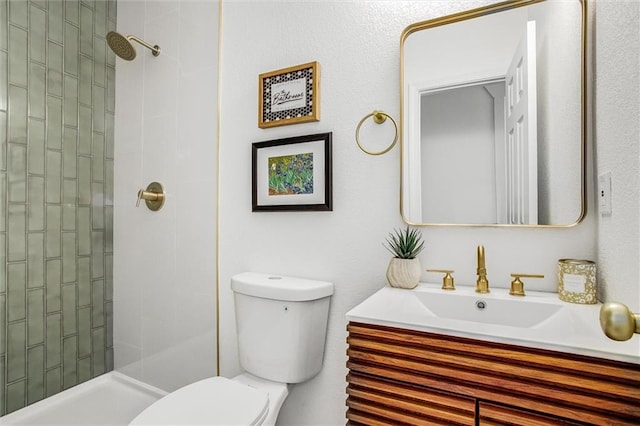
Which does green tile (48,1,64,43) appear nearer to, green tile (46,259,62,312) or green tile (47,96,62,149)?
green tile (47,96,62,149)

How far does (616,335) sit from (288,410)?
1.18 metres

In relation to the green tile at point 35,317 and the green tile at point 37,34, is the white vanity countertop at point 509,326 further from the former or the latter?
the green tile at point 37,34

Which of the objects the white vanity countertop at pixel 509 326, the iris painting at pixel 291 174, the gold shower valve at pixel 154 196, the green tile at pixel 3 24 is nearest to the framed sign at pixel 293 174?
the iris painting at pixel 291 174

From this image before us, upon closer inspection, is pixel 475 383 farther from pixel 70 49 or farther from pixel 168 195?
pixel 70 49

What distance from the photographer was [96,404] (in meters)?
1.79

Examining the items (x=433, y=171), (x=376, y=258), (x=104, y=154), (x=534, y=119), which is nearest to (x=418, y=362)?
(x=376, y=258)

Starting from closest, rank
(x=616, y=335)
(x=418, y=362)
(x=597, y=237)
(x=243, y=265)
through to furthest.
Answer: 1. (x=616, y=335)
2. (x=418, y=362)
3. (x=597, y=237)
4. (x=243, y=265)

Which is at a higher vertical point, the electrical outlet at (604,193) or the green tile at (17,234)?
the electrical outlet at (604,193)

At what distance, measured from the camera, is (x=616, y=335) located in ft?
2.09

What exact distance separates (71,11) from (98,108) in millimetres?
474

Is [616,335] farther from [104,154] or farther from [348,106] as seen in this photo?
[104,154]

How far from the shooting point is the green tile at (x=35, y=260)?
1.61 metres

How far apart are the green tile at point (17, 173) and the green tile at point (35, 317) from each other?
44 centimetres

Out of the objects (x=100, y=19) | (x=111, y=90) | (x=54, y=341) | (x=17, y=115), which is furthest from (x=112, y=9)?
(x=54, y=341)
